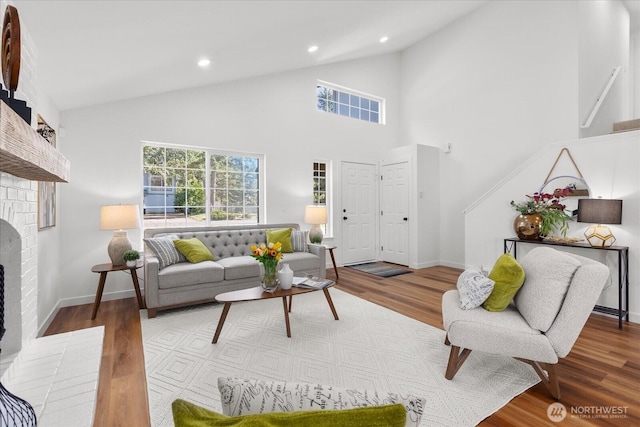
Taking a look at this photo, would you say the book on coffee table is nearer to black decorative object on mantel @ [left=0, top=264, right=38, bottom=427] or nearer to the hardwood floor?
the hardwood floor

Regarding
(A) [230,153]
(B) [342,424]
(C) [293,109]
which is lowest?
(B) [342,424]

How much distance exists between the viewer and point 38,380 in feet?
5.27

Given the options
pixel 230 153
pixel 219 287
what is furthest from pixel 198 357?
pixel 230 153

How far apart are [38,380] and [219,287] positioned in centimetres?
206

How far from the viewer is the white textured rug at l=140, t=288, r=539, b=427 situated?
191cm

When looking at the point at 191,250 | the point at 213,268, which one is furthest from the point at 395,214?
the point at 191,250

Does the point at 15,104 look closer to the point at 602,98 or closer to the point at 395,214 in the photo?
the point at 395,214

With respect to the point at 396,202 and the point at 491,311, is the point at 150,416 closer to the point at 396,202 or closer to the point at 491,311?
the point at 491,311

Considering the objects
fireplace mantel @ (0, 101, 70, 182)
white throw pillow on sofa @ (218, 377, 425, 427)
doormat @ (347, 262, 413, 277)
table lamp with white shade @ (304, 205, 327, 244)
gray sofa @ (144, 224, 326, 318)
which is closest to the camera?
white throw pillow on sofa @ (218, 377, 425, 427)

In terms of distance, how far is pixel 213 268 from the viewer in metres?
3.58

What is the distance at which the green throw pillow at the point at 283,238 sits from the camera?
14.7 feet

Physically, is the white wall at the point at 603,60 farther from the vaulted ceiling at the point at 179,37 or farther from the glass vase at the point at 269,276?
the glass vase at the point at 269,276

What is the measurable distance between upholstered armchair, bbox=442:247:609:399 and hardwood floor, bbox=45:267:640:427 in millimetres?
203

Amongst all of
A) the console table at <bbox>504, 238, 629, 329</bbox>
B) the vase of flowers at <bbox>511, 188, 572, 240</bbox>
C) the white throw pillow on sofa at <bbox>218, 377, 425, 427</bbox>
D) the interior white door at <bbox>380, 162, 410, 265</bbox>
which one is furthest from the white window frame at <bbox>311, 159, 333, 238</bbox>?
the white throw pillow on sofa at <bbox>218, 377, 425, 427</bbox>
